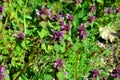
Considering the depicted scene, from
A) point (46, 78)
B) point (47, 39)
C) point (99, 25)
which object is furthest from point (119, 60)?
point (46, 78)

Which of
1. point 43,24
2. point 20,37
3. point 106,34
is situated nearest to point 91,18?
point 106,34

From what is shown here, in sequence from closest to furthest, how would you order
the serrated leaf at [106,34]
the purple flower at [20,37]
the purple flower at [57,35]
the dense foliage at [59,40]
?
the purple flower at [57,35], the dense foliage at [59,40], the purple flower at [20,37], the serrated leaf at [106,34]

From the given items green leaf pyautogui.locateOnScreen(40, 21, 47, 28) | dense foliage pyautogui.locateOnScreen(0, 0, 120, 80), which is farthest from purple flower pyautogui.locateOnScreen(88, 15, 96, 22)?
green leaf pyautogui.locateOnScreen(40, 21, 47, 28)

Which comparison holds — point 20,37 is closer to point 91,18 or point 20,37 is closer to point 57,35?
point 57,35

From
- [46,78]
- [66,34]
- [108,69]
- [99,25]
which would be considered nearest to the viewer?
[46,78]

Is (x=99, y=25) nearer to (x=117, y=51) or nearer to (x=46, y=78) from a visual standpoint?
(x=117, y=51)

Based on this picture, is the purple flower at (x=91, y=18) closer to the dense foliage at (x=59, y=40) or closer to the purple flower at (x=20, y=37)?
the dense foliage at (x=59, y=40)

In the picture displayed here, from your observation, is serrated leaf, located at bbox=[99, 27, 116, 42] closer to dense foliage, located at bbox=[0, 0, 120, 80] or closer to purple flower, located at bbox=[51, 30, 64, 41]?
dense foliage, located at bbox=[0, 0, 120, 80]

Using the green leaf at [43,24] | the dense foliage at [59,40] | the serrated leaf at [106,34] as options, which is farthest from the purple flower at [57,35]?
the serrated leaf at [106,34]
